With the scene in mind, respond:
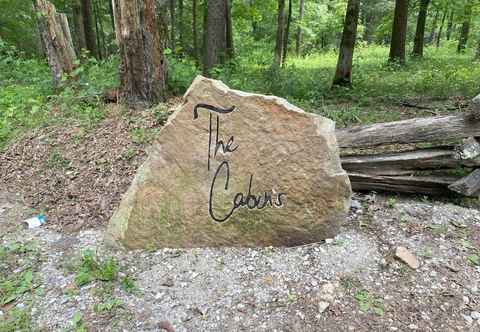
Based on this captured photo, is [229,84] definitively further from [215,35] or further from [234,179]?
[234,179]

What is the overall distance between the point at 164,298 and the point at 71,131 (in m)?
3.22

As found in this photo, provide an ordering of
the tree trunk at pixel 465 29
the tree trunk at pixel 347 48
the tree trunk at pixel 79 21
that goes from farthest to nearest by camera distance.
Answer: the tree trunk at pixel 465 29 < the tree trunk at pixel 79 21 < the tree trunk at pixel 347 48

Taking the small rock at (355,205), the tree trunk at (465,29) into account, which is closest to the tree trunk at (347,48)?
the small rock at (355,205)

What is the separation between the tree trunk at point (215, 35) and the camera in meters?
7.66

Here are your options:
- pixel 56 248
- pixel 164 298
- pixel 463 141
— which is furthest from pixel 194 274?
pixel 463 141

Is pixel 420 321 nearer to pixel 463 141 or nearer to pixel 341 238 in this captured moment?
pixel 341 238

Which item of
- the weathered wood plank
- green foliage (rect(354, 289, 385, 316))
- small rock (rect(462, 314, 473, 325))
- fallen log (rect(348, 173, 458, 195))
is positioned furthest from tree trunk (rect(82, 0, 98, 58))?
small rock (rect(462, 314, 473, 325))

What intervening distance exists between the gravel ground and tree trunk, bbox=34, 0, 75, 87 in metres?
3.73

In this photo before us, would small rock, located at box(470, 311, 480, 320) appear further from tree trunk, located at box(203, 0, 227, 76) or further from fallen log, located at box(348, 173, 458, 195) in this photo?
tree trunk, located at box(203, 0, 227, 76)

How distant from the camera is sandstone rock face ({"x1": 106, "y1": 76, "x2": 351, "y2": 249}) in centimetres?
320

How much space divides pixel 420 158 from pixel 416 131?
27 centimetres

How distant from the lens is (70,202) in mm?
4176

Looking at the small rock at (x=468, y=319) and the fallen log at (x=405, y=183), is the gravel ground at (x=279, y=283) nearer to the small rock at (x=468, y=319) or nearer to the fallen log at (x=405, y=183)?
the small rock at (x=468, y=319)

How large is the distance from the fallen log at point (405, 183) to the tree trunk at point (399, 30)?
8.48 m
